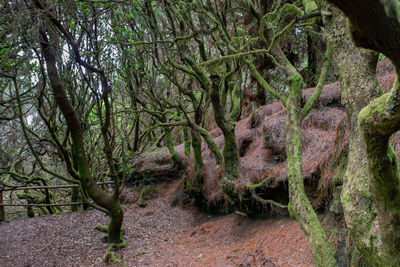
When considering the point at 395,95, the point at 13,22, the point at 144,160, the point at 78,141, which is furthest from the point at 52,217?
the point at 395,95

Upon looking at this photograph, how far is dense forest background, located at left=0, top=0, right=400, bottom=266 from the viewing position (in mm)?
1729

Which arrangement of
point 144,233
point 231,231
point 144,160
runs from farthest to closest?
1. point 144,160
2. point 144,233
3. point 231,231

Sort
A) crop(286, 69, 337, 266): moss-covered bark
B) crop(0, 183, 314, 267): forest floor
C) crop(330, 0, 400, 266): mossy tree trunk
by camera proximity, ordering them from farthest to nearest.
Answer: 1. crop(0, 183, 314, 267): forest floor
2. crop(286, 69, 337, 266): moss-covered bark
3. crop(330, 0, 400, 266): mossy tree trunk

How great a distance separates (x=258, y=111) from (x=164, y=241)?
4.09 meters

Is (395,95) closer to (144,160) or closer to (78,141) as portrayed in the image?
(78,141)

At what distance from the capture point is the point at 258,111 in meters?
7.80

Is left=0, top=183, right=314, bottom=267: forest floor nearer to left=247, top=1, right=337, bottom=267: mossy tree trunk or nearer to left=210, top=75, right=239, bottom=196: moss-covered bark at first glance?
left=210, top=75, right=239, bottom=196: moss-covered bark

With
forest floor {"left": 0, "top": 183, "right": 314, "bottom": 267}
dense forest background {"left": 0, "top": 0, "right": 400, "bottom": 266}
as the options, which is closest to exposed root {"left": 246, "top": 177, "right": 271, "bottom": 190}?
dense forest background {"left": 0, "top": 0, "right": 400, "bottom": 266}

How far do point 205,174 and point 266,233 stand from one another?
269cm

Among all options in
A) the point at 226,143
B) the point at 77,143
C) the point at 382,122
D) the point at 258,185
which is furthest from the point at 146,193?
the point at 382,122

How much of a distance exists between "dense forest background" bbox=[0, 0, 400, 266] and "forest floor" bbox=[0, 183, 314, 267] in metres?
0.38

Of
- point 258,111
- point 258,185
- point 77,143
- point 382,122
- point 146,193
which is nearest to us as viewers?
point 382,122

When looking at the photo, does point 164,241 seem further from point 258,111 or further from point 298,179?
point 298,179

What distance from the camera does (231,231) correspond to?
20.1 ft
